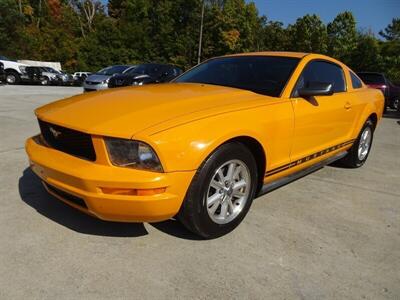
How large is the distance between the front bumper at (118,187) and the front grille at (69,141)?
0.07 m

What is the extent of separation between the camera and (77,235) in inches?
122

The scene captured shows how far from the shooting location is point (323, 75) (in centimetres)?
445

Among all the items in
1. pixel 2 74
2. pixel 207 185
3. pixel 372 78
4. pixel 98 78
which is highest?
pixel 207 185

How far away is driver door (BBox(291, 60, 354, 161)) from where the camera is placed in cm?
376

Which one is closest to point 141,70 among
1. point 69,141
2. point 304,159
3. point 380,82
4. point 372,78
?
point 372,78

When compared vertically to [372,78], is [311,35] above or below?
above

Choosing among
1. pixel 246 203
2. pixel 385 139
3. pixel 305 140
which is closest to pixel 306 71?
pixel 305 140

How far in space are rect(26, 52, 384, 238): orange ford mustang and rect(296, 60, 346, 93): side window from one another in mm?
24

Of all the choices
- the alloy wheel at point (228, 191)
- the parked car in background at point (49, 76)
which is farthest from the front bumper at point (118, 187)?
the parked car in background at point (49, 76)

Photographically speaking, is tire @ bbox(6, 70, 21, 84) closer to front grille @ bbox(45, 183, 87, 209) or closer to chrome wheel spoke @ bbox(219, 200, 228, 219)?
front grille @ bbox(45, 183, 87, 209)

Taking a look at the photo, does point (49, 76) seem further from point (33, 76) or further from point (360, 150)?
point (360, 150)

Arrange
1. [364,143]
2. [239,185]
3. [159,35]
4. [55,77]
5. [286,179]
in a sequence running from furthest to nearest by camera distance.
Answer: [159,35] < [55,77] < [364,143] < [286,179] < [239,185]

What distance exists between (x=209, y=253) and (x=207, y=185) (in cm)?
50

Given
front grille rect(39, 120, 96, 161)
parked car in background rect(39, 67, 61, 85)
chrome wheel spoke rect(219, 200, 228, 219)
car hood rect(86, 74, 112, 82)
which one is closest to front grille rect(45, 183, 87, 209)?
front grille rect(39, 120, 96, 161)
